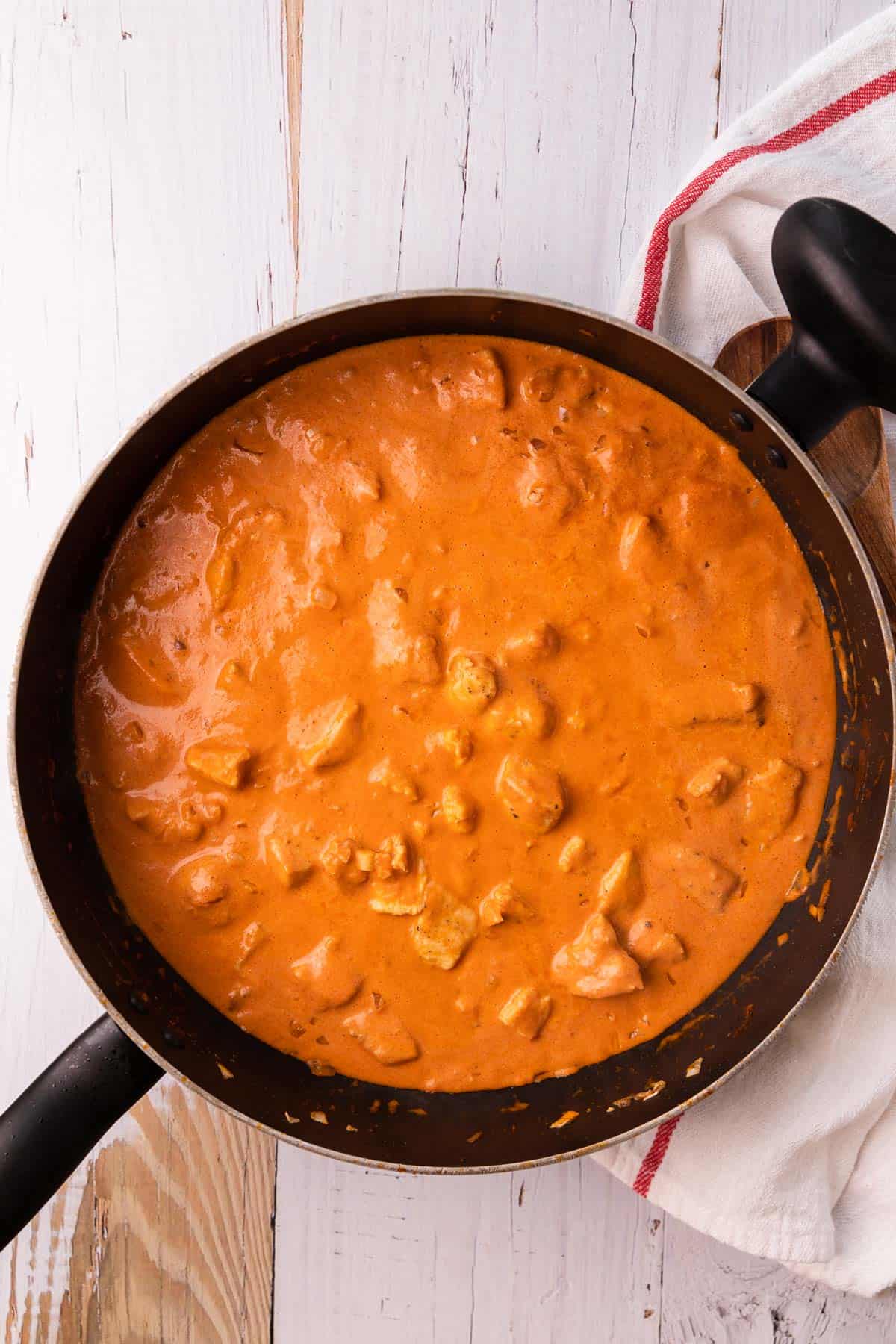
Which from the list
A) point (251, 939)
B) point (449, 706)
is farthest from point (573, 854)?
point (251, 939)

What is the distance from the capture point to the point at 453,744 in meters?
1.77

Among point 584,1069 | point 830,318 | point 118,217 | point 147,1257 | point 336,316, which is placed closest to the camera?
point 830,318

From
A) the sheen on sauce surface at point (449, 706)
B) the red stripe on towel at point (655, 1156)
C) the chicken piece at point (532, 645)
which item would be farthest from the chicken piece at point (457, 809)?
the red stripe on towel at point (655, 1156)

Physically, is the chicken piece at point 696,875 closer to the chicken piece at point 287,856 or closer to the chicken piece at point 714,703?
the chicken piece at point 714,703

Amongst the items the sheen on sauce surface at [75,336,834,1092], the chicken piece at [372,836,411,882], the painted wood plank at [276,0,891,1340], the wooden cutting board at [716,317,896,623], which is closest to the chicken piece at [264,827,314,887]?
the sheen on sauce surface at [75,336,834,1092]

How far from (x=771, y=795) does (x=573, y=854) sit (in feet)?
1.18

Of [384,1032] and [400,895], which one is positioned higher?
Result: [400,895]

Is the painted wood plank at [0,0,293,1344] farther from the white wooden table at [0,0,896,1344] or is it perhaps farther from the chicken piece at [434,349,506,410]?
the chicken piece at [434,349,506,410]

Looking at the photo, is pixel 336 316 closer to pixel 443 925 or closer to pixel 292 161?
pixel 292 161

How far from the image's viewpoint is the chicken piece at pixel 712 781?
181cm

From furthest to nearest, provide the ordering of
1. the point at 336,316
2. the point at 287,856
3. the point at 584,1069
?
the point at 584,1069 < the point at 287,856 < the point at 336,316

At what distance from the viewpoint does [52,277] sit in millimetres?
2020

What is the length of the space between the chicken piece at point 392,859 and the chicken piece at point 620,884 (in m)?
0.33

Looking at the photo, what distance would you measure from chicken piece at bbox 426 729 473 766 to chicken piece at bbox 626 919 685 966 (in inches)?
16.1
